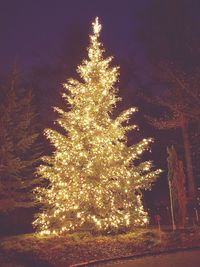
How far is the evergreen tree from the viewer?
2319 cm

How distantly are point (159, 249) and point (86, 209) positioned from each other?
15.0ft

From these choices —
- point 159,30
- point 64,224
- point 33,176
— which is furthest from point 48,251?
point 159,30

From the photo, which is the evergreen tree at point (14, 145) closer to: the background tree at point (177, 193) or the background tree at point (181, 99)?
the background tree at point (181, 99)

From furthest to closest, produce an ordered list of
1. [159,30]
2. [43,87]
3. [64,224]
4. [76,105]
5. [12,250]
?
[43,87] → [159,30] → [76,105] → [64,224] → [12,250]

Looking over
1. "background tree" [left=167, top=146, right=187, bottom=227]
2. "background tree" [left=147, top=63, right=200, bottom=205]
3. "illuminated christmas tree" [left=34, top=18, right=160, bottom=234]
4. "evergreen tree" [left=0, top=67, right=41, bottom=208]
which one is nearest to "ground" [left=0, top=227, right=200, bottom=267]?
"illuminated christmas tree" [left=34, top=18, right=160, bottom=234]

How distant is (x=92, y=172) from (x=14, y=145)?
8080mm

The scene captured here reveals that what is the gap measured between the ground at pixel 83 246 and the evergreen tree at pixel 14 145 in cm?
632

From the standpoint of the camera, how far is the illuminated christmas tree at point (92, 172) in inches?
683

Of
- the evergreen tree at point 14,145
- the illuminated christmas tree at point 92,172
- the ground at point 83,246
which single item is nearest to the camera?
the ground at point 83,246

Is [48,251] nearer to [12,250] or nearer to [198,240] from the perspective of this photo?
[12,250]

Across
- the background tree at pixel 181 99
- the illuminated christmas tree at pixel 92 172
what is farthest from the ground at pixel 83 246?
the background tree at pixel 181 99

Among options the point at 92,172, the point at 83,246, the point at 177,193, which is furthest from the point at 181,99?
the point at 83,246

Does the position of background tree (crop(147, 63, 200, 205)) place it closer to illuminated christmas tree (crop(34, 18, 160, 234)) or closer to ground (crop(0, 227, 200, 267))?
illuminated christmas tree (crop(34, 18, 160, 234))

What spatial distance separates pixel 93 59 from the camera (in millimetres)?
18844
